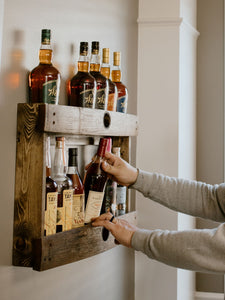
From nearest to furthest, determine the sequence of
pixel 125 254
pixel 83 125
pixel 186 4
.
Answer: pixel 83 125
pixel 125 254
pixel 186 4

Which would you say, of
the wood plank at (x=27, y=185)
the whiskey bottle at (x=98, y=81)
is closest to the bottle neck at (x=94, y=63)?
the whiskey bottle at (x=98, y=81)


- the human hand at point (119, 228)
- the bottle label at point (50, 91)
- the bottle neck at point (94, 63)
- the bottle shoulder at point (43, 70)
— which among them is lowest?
the human hand at point (119, 228)

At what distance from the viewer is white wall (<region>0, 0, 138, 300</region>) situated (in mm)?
1292

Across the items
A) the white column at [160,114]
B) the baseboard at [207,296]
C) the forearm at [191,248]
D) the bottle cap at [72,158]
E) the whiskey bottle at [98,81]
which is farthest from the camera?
the baseboard at [207,296]

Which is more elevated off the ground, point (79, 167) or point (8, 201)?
point (79, 167)

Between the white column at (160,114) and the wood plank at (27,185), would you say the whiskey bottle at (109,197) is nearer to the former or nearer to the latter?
the wood plank at (27,185)

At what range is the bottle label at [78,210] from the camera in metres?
1.44

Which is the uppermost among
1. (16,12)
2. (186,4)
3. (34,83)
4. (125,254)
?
(186,4)

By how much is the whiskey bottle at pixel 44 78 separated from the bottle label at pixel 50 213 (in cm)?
30

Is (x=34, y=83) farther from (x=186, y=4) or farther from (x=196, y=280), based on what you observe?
(x=196, y=280)

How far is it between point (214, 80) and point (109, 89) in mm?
1067

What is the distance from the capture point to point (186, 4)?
227cm

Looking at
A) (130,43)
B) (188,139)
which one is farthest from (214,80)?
(130,43)

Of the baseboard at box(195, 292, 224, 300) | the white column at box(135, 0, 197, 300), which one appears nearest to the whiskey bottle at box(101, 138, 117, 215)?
the white column at box(135, 0, 197, 300)
